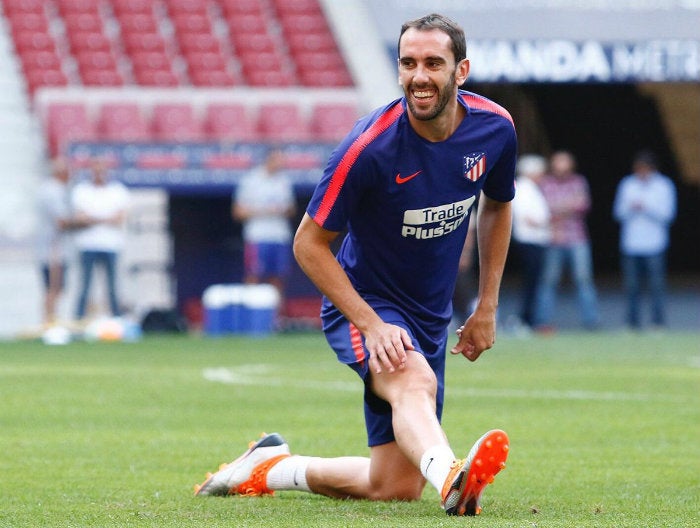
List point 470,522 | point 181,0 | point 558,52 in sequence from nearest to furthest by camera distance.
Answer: point 470,522, point 558,52, point 181,0

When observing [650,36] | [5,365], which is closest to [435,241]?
[5,365]

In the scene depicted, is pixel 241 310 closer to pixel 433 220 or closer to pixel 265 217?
pixel 265 217

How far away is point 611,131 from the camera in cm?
3150

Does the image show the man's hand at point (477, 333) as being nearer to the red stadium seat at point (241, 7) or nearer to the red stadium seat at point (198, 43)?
the red stadium seat at point (198, 43)

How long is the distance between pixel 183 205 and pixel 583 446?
1434cm

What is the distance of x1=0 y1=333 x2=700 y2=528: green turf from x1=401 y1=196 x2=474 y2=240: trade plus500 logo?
3.05 ft

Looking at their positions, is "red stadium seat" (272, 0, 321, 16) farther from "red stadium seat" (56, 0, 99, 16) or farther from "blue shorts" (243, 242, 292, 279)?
"blue shorts" (243, 242, 292, 279)

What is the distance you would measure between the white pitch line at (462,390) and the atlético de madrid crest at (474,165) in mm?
4960

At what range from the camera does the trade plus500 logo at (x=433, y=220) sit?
544 cm

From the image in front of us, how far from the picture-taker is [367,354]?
17.8ft

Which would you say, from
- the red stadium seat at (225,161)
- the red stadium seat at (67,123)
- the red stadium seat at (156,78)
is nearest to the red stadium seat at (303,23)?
the red stadium seat at (156,78)

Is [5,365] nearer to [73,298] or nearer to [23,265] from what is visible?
[73,298]

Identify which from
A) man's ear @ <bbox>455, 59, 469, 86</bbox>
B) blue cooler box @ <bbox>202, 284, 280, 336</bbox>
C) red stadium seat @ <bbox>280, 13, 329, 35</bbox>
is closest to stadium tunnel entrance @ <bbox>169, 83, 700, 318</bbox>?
red stadium seat @ <bbox>280, 13, 329, 35</bbox>

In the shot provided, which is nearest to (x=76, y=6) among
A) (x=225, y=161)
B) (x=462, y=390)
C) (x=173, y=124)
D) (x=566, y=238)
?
(x=173, y=124)
